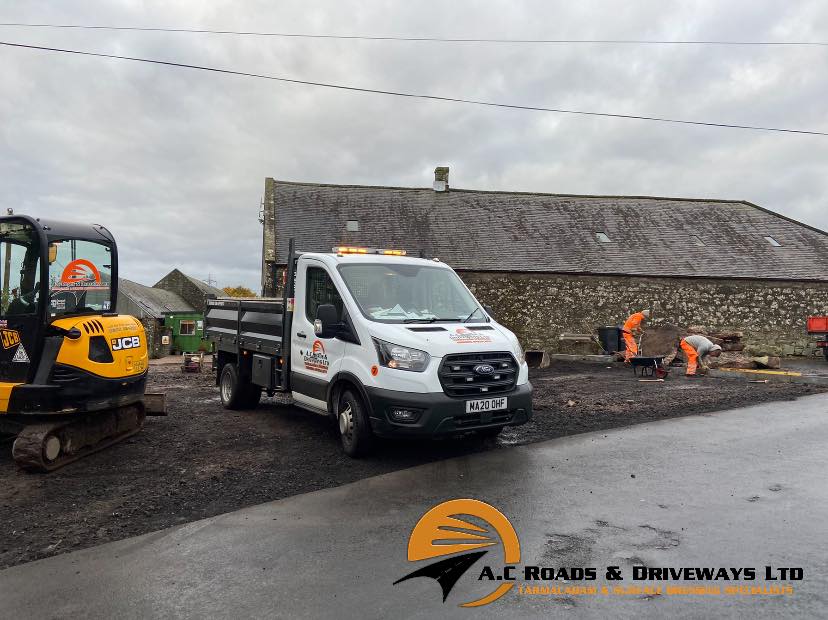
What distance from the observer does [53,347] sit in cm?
621

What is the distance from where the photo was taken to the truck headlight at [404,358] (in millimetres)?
5977

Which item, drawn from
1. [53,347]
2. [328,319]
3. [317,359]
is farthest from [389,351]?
[53,347]

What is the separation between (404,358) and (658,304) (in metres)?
21.4

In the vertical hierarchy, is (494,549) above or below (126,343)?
below

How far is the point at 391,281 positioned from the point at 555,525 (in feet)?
11.9

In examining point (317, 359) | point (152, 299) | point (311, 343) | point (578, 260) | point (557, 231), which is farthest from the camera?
point (152, 299)

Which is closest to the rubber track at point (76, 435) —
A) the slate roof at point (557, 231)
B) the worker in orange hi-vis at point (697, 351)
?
the worker in orange hi-vis at point (697, 351)

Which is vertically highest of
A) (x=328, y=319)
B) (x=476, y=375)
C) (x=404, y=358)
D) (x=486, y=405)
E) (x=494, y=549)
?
(x=328, y=319)

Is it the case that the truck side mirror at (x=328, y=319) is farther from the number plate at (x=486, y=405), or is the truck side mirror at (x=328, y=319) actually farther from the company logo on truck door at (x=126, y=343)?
the company logo on truck door at (x=126, y=343)

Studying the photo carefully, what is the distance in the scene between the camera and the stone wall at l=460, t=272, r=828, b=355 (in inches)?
953

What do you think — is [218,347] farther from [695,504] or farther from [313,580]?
[695,504]

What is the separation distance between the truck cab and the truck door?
1 centimetres

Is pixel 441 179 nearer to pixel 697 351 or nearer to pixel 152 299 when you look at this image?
pixel 697 351

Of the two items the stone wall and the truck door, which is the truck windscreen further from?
the stone wall
